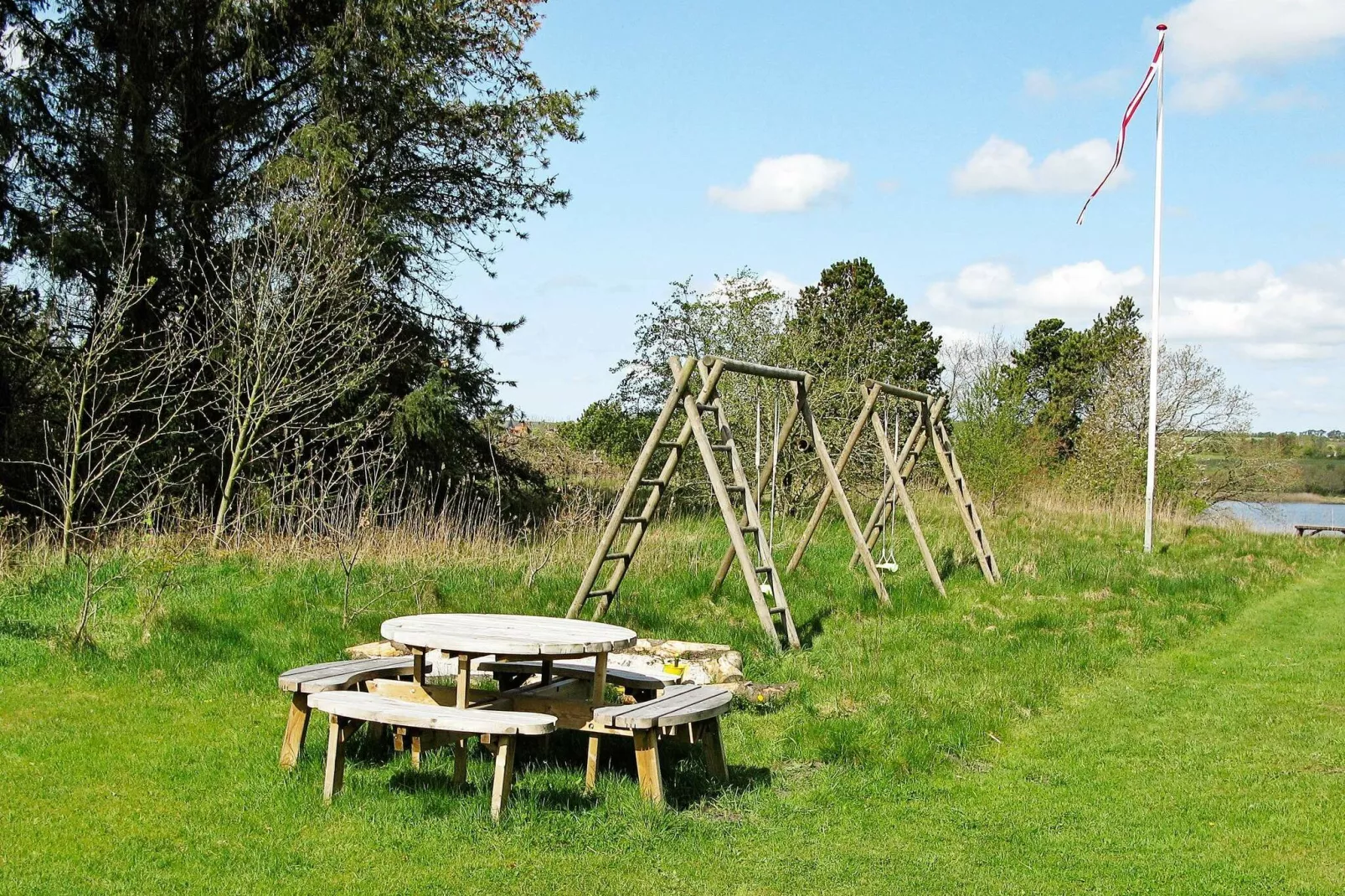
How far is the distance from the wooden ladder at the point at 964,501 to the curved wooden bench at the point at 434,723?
7973 mm

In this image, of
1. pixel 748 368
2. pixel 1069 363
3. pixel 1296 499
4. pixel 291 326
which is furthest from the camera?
pixel 1069 363

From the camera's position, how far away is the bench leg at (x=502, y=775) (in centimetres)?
513

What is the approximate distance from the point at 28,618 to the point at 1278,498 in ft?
116

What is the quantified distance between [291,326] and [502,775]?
961cm

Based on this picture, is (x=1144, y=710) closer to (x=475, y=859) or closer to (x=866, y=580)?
(x=866, y=580)

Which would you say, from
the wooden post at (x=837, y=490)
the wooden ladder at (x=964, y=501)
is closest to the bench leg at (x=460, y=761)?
the wooden post at (x=837, y=490)

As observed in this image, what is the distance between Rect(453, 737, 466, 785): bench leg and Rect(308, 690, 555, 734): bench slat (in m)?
0.28

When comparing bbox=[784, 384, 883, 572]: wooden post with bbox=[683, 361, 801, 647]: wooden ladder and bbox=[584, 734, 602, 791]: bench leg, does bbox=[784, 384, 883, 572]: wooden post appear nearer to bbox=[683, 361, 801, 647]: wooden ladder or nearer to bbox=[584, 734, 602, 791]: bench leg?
bbox=[683, 361, 801, 647]: wooden ladder

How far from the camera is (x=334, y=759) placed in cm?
550

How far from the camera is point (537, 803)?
17.6 ft

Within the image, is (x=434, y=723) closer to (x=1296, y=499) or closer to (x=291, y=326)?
(x=291, y=326)

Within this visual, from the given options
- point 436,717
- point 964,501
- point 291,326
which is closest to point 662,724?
point 436,717

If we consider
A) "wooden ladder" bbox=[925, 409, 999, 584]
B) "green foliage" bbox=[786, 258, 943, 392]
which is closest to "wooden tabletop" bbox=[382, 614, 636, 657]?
"wooden ladder" bbox=[925, 409, 999, 584]

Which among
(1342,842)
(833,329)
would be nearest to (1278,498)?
(833,329)
